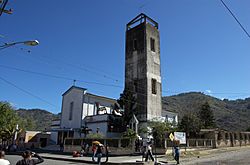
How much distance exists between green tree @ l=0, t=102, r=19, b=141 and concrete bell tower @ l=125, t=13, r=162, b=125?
21.8 meters

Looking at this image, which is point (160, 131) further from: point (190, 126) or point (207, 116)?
point (207, 116)

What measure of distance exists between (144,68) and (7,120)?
85.4 ft

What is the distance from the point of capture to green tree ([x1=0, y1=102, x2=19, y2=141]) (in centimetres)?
A: 4032

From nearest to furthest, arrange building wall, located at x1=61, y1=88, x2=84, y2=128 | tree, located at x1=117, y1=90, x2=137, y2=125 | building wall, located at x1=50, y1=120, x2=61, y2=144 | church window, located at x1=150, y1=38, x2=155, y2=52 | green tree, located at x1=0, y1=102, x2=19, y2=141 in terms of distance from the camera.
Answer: tree, located at x1=117, y1=90, x2=137, y2=125 < church window, located at x1=150, y1=38, x2=155, y2=52 < building wall, located at x1=61, y1=88, x2=84, y2=128 < green tree, located at x1=0, y1=102, x2=19, y2=141 < building wall, located at x1=50, y1=120, x2=61, y2=144

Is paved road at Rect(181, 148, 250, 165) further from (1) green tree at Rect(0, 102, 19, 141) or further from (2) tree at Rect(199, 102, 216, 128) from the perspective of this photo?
(2) tree at Rect(199, 102, 216, 128)

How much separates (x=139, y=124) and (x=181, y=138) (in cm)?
886

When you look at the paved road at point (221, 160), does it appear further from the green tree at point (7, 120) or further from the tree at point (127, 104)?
the green tree at point (7, 120)

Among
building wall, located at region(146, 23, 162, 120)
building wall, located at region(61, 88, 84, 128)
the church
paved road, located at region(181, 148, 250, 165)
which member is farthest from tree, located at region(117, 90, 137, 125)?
paved road, located at region(181, 148, 250, 165)

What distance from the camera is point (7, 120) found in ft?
136

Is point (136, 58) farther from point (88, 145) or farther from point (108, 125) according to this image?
point (88, 145)

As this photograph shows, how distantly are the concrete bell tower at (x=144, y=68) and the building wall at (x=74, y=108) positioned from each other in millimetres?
8688

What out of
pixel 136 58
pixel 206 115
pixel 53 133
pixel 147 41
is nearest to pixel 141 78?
pixel 136 58

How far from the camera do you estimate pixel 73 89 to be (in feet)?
136

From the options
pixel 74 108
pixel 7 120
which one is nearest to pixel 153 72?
pixel 74 108
